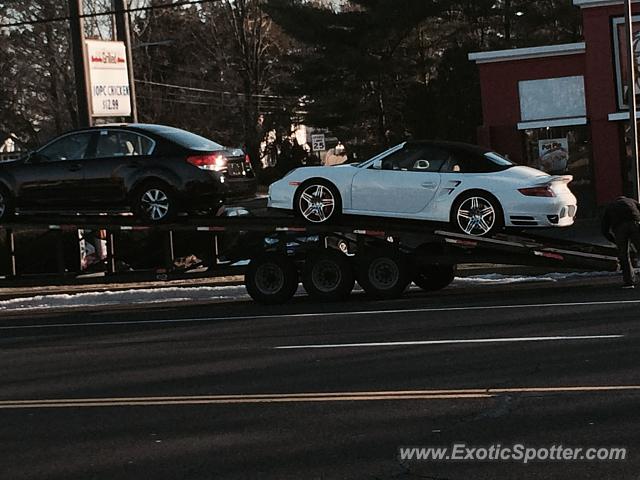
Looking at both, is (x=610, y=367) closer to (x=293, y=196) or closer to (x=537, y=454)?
(x=537, y=454)

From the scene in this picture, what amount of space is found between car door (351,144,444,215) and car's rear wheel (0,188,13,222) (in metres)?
5.44

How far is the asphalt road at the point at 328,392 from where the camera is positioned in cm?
725

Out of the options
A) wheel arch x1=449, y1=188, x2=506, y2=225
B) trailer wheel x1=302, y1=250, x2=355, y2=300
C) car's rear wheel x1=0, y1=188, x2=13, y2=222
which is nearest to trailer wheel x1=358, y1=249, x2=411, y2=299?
trailer wheel x1=302, y1=250, x2=355, y2=300

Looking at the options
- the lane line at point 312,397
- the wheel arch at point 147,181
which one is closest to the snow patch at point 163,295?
the wheel arch at point 147,181

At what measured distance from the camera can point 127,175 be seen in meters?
16.7

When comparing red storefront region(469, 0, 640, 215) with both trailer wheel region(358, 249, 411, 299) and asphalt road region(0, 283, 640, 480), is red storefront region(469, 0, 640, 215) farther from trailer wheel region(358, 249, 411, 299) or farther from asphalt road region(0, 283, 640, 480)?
asphalt road region(0, 283, 640, 480)

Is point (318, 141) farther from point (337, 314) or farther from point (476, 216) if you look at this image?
point (337, 314)

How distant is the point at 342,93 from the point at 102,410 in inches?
1633

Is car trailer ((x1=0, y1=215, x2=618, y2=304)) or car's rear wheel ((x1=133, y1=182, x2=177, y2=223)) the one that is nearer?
car trailer ((x1=0, y1=215, x2=618, y2=304))

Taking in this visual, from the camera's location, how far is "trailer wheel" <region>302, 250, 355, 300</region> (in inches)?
657

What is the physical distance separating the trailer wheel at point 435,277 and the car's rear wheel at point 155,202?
415 centimetres

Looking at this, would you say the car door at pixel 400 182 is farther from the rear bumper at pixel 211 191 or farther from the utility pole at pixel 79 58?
the utility pole at pixel 79 58

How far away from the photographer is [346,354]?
11.2 metres

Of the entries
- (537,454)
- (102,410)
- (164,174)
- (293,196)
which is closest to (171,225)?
(164,174)
